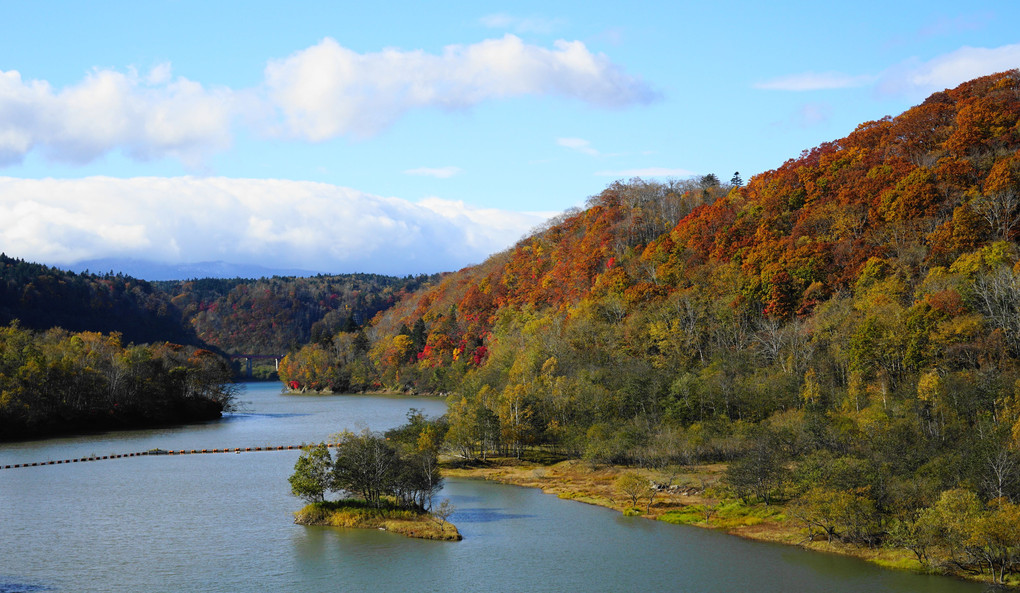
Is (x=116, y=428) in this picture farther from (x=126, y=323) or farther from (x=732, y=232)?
(x=126, y=323)

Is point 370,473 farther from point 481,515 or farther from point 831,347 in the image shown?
point 831,347

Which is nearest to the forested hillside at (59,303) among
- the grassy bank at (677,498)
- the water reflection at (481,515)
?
the grassy bank at (677,498)

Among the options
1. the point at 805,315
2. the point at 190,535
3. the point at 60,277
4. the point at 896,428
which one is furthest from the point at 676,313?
the point at 60,277

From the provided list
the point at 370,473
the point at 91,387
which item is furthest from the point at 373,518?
the point at 91,387

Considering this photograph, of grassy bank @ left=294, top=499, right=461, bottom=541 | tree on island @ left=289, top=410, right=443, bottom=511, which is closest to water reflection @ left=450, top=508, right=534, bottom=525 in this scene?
tree on island @ left=289, top=410, right=443, bottom=511

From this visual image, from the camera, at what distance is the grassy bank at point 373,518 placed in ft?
145

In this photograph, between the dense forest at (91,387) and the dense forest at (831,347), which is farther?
the dense forest at (91,387)

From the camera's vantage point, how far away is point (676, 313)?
86.1 meters

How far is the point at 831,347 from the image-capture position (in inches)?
2594

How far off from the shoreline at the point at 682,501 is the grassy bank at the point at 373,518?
1254 cm

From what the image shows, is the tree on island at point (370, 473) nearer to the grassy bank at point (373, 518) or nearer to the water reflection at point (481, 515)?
the grassy bank at point (373, 518)

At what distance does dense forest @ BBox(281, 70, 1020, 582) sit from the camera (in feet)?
136

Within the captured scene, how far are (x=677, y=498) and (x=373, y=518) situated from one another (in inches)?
777

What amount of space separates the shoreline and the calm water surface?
1.14m
